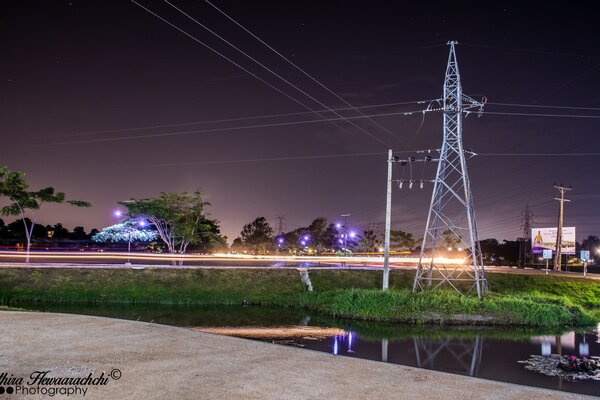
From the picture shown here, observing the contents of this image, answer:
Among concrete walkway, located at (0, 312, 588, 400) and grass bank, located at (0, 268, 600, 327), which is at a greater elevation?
concrete walkway, located at (0, 312, 588, 400)

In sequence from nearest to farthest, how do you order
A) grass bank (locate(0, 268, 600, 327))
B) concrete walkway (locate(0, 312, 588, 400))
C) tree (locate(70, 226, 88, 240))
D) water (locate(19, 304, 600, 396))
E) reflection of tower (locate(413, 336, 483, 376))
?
1. concrete walkway (locate(0, 312, 588, 400))
2. water (locate(19, 304, 600, 396))
3. reflection of tower (locate(413, 336, 483, 376))
4. grass bank (locate(0, 268, 600, 327))
5. tree (locate(70, 226, 88, 240))

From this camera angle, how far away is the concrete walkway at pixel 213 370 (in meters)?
8.73

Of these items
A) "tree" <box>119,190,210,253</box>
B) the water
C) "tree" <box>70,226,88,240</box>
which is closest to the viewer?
the water

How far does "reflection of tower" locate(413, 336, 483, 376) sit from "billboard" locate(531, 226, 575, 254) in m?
49.2

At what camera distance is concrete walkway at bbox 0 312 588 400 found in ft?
28.7

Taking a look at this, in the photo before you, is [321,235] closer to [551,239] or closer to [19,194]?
[551,239]

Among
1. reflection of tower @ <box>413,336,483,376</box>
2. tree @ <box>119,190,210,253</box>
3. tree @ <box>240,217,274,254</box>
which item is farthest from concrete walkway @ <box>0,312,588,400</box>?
tree @ <box>240,217,274,254</box>

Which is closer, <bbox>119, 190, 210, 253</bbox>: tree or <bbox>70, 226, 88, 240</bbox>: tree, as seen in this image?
<bbox>119, 190, 210, 253</bbox>: tree

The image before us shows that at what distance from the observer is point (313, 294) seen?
121 feet

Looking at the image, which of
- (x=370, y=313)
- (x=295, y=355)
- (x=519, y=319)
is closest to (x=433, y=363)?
(x=295, y=355)

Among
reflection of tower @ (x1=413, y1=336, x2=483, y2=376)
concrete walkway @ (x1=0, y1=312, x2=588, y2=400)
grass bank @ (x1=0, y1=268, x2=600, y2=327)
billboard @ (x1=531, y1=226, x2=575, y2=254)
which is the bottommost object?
reflection of tower @ (x1=413, y1=336, x2=483, y2=376)

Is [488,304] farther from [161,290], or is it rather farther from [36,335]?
[36,335]

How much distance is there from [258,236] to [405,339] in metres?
99.1

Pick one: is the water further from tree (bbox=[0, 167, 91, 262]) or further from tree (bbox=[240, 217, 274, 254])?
tree (bbox=[240, 217, 274, 254])
